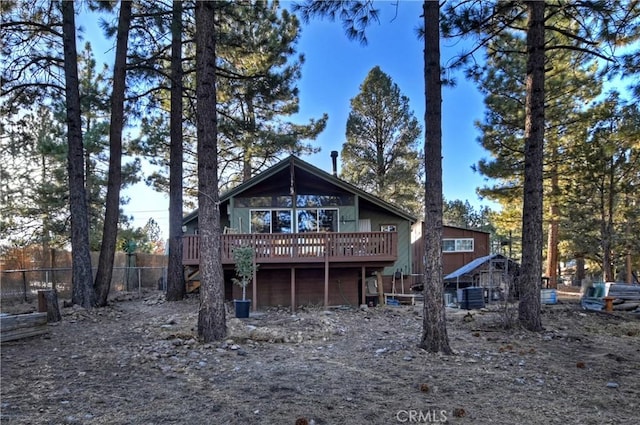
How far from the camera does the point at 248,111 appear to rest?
16.8 metres

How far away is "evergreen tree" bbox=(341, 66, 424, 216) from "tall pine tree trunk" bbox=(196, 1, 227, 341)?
1858cm

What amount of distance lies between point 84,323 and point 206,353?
162 inches

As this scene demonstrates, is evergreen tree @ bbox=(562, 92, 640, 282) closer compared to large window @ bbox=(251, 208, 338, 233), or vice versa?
large window @ bbox=(251, 208, 338, 233)

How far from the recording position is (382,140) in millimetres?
25219

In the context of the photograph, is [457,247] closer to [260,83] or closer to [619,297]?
[619,297]

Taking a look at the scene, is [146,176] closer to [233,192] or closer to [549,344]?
[233,192]

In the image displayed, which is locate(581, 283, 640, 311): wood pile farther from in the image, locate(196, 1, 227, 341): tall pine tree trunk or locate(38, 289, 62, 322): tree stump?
locate(38, 289, 62, 322): tree stump

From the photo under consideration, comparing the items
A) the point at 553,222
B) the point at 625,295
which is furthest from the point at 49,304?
the point at 553,222

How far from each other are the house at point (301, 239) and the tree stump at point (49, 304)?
12.7ft

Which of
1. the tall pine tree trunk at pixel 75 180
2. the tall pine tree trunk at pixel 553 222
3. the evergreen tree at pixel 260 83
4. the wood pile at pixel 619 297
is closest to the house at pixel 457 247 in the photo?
the tall pine tree trunk at pixel 553 222

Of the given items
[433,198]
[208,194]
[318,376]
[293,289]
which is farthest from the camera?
[293,289]

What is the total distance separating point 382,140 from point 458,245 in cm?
796

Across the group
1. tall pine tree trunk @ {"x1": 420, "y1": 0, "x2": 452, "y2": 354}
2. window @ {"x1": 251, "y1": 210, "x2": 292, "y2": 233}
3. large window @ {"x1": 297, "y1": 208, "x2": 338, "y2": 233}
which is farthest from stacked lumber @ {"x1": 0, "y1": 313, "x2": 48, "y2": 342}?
large window @ {"x1": 297, "y1": 208, "x2": 338, "y2": 233}

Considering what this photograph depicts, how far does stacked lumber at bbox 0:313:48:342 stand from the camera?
6.11m
